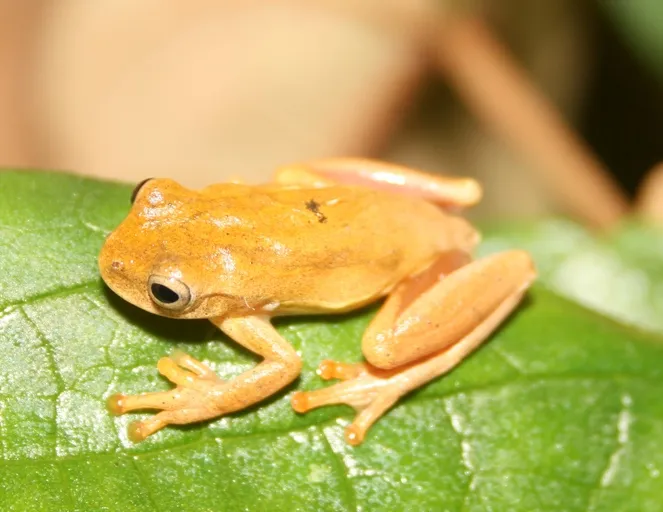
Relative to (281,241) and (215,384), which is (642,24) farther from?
(215,384)

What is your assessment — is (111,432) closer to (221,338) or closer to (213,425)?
(213,425)

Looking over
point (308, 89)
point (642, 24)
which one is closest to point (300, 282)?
point (642, 24)

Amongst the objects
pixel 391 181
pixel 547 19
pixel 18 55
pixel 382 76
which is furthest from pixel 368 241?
pixel 18 55

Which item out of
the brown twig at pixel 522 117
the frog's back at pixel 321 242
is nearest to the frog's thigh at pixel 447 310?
the frog's back at pixel 321 242

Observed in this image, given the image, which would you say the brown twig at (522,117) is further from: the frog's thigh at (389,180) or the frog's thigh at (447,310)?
the frog's thigh at (447,310)

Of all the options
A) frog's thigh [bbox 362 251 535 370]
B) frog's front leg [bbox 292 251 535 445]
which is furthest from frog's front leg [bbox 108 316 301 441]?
frog's thigh [bbox 362 251 535 370]

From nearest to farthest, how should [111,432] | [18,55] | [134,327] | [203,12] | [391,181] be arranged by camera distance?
[111,432]
[134,327]
[391,181]
[203,12]
[18,55]
